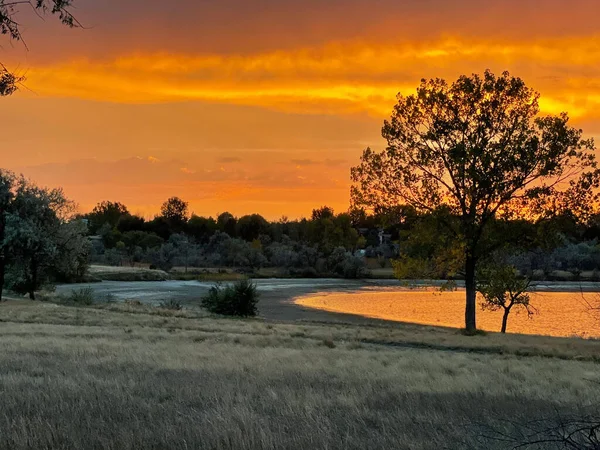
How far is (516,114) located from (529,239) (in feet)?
21.1

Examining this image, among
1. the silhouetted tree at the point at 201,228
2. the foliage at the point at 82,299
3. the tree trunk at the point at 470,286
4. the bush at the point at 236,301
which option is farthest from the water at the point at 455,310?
the silhouetted tree at the point at 201,228

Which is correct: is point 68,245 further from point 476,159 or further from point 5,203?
point 476,159

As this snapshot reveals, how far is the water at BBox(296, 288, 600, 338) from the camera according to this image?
4375cm

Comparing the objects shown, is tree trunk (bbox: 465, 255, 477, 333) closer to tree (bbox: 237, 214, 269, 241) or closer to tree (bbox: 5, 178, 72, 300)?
tree (bbox: 5, 178, 72, 300)

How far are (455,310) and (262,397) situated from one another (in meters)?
52.2

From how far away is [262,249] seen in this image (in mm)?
138000

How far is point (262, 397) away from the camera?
371 inches

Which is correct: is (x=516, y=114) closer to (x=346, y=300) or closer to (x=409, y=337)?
(x=409, y=337)

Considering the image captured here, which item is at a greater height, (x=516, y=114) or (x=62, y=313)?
(x=516, y=114)

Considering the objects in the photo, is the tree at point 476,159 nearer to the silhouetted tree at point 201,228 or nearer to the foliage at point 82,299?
the foliage at point 82,299

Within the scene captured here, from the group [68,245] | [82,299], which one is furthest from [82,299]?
[68,245]

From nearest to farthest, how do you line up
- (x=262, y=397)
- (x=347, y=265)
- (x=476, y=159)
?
(x=262, y=397) → (x=476, y=159) → (x=347, y=265)

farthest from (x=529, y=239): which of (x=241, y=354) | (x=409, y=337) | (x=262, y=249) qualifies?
(x=262, y=249)

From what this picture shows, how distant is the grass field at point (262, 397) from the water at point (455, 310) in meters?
21.7
